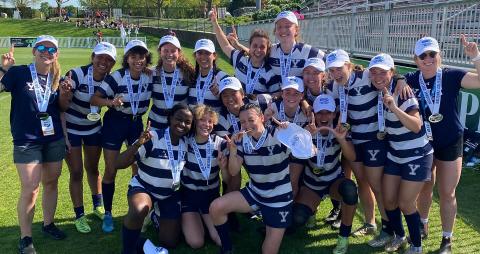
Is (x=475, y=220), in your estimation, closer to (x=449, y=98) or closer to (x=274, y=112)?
(x=449, y=98)

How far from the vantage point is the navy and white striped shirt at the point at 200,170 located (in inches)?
185

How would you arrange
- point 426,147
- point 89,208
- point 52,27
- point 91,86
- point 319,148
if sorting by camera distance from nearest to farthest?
point 426,147
point 319,148
point 91,86
point 89,208
point 52,27

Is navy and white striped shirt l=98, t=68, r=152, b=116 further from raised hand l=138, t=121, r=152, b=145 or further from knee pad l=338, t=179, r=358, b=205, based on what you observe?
knee pad l=338, t=179, r=358, b=205

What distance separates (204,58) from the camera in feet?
A: 16.8

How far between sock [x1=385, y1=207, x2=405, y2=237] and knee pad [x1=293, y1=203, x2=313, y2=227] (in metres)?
0.82

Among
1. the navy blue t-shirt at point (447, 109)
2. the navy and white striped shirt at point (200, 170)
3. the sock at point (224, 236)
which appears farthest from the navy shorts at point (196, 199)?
the navy blue t-shirt at point (447, 109)

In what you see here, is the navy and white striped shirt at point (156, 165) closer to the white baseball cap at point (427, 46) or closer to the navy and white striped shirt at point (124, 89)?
the navy and white striped shirt at point (124, 89)

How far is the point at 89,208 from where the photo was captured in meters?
5.89

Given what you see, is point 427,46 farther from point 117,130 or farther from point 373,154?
point 117,130

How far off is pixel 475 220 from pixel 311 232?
6.53 ft

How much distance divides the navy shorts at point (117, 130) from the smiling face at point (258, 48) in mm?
1600

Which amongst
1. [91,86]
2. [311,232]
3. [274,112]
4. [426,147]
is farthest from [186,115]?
[426,147]

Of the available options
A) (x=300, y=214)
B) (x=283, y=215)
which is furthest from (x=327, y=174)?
(x=283, y=215)

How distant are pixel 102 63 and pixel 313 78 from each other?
238 centimetres
